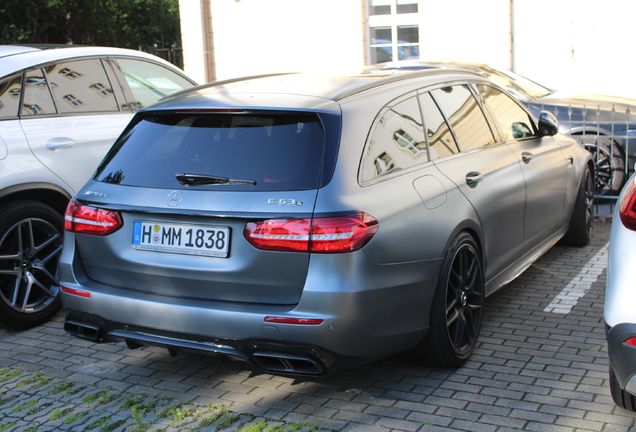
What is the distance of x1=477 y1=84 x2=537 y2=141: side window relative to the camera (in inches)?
189

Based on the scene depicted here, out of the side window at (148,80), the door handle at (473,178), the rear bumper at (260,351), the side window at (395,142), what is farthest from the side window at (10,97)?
the door handle at (473,178)

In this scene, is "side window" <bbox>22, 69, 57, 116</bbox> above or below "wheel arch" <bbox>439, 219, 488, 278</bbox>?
above

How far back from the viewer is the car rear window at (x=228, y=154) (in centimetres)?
317

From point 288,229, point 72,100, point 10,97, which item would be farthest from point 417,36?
point 288,229

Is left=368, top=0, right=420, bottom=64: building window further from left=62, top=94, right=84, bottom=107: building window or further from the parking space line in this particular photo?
left=62, top=94, right=84, bottom=107: building window

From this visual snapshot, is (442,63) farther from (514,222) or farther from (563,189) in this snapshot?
(514,222)

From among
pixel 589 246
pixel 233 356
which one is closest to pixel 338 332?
pixel 233 356

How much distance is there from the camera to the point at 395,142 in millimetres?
3588

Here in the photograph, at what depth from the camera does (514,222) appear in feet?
14.6

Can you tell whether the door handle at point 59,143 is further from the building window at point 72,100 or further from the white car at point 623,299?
the white car at point 623,299

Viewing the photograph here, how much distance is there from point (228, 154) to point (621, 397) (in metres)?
2.12

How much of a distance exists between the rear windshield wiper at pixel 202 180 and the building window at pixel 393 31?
11578 millimetres

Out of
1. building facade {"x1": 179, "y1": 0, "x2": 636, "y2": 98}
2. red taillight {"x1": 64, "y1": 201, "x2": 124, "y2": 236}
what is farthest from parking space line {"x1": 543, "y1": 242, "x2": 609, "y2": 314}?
building facade {"x1": 179, "y1": 0, "x2": 636, "y2": 98}

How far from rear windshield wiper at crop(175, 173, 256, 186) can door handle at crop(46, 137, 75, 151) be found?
1944 mm
